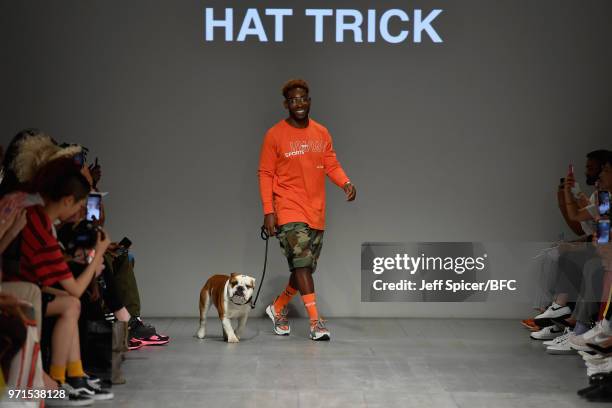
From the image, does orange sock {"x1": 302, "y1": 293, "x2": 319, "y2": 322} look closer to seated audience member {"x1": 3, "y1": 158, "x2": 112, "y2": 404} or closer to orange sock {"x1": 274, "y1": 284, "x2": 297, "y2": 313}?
orange sock {"x1": 274, "y1": 284, "x2": 297, "y2": 313}

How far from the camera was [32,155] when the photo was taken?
11.9ft

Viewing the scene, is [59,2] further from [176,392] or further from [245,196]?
[176,392]

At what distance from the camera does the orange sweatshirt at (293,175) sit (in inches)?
203

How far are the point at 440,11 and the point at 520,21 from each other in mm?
536

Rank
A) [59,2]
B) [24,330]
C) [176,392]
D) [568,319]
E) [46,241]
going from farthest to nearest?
[59,2]
[568,319]
[176,392]
[46,241]
[24,330]

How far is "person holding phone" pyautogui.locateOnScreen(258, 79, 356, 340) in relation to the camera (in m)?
5.13

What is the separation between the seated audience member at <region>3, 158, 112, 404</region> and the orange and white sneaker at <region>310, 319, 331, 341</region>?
1.76 metres

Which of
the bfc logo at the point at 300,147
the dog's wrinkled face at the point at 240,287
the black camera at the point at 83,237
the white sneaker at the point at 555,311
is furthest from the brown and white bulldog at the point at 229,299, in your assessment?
the white sneaker at the point at 555,311

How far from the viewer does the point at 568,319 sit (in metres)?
5.02

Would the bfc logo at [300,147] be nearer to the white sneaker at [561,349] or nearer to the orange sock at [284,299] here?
the orange sock at [284,299]

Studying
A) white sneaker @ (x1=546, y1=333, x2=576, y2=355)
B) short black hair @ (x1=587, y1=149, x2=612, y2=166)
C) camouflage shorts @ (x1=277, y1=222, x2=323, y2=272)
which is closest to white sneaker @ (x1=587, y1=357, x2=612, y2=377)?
white sneaker @ (x1=546, y1=333, x2=576, y2=355)

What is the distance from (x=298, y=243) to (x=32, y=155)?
6.14ft

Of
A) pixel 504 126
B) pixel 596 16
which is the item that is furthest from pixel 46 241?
pixel 596 16

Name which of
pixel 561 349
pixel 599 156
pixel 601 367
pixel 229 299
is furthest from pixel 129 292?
pixel 599 156
